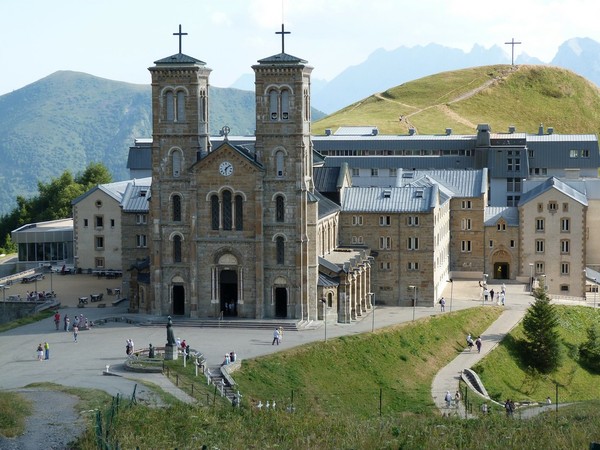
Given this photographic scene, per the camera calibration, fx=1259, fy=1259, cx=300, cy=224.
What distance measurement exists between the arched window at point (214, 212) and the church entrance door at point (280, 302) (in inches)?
268

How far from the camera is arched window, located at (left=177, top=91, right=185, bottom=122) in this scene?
95938mm

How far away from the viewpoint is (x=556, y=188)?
387ft

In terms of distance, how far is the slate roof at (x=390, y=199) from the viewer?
351 feet

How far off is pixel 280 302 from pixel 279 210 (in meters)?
7.00

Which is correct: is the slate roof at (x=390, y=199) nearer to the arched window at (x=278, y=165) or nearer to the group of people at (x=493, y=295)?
the group of people at (x=493, y=295)

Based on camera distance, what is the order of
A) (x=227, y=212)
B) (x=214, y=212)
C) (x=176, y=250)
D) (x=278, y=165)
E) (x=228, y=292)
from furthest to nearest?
1. (x=176, y=250)
2. (x=228, y=292)
3. (x=214, y=212)
4. (x=227, y=212)
5. (x=278, y=165)

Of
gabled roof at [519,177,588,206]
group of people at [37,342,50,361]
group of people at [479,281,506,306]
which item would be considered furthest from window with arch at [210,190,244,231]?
gabled roof at [519,177,588,206]

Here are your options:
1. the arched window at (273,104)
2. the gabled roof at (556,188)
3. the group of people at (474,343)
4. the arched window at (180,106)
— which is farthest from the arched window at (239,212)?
the gabled roof at (556,188)

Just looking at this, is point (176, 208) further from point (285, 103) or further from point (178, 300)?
point (285, 103)

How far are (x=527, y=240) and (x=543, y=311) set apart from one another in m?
25.0

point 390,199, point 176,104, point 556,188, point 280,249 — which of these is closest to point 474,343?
point 280,249

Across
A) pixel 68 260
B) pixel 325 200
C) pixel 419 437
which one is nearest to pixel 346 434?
pixel 419 437

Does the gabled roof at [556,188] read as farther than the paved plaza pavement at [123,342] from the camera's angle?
Yes

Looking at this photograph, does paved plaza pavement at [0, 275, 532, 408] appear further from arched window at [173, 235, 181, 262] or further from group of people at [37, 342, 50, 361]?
arched window at [173, 235, 181, 262]
